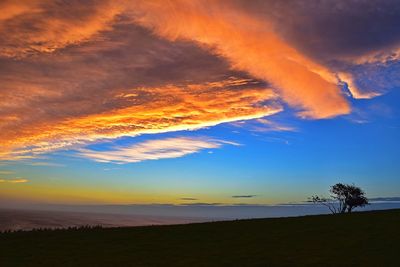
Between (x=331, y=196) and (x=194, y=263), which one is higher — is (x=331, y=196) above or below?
above

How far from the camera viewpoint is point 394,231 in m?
40.7

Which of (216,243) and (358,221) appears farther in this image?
(358,221)

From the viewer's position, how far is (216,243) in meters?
38.5

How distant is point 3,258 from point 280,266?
2138 cm

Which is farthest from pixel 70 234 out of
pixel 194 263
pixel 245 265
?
pixel 245 265

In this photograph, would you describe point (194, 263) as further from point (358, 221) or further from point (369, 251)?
point (358, 221)

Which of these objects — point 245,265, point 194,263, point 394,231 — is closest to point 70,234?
point 194,263

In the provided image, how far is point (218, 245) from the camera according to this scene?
37.4 metres

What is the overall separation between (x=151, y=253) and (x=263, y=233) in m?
14.5

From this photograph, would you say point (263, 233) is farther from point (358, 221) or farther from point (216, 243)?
point (358, 221)

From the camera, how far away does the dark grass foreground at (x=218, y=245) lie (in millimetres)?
30344

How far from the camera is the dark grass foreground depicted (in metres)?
30.3

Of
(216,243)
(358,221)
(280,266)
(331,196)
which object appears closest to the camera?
(280,266)

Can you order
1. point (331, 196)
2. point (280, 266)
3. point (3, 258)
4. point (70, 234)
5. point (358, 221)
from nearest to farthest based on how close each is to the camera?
1. point (280, 266)
2. point (3, 258)
3. point (70, 234)
4. point (358, 221)
5. point (331, 196)
